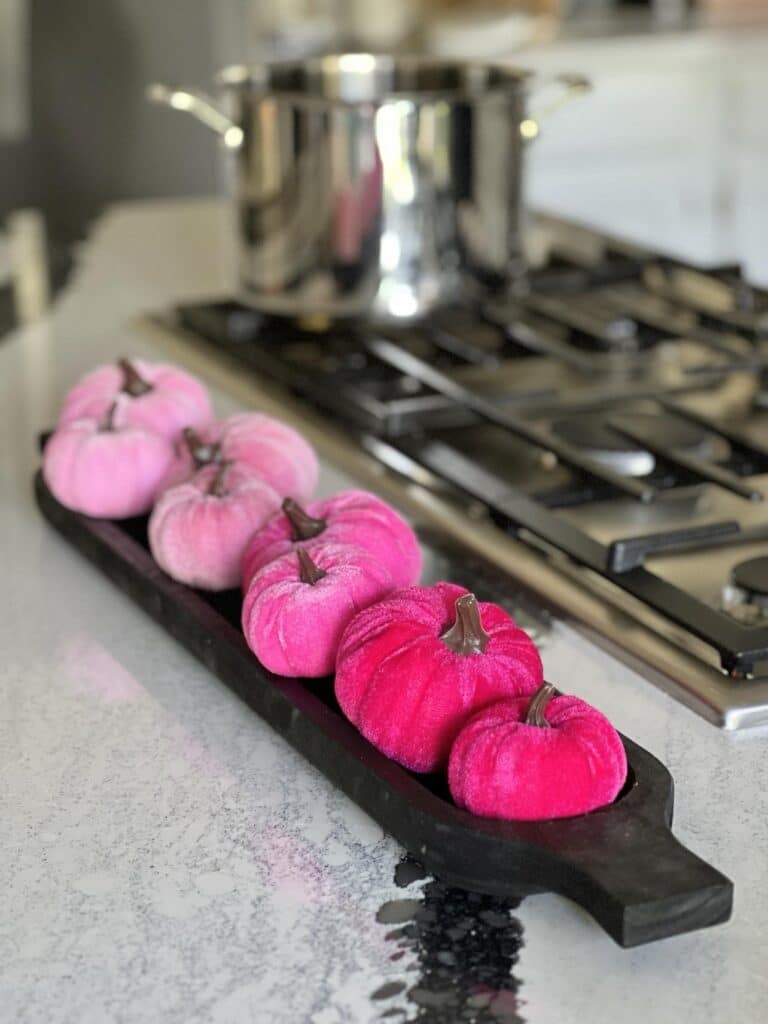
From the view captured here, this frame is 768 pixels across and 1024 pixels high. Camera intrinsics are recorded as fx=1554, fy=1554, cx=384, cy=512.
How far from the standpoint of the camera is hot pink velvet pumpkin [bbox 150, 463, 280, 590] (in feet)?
2.37

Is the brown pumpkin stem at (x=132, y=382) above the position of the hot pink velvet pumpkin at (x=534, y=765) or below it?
above

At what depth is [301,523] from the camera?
678mm

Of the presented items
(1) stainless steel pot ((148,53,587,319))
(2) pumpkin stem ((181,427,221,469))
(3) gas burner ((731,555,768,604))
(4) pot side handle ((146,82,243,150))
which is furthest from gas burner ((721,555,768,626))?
(4) pot side handle ((146,82,243,150))

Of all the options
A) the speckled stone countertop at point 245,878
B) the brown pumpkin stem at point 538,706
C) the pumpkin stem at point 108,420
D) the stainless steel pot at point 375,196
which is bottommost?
the speckled stone countertop at point 245,878

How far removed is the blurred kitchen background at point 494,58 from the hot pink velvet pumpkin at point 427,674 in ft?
3.91

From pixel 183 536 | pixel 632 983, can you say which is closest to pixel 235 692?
pixel 183 536

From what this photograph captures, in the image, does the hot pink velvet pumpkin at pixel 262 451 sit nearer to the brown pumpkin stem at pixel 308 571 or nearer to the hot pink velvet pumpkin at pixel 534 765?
the brown pumpkin stem at pixel 308 571

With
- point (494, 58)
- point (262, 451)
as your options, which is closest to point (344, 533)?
point (262, 451)

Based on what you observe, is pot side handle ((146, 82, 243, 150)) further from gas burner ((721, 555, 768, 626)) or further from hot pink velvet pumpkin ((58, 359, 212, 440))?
gas burner ((721, 555, 768, 626))

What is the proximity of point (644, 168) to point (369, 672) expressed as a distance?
2312mm

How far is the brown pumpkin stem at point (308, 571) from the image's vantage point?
64 cm

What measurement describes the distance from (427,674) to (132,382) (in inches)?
13.4

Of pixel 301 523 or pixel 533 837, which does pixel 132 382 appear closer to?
pixel 301 523

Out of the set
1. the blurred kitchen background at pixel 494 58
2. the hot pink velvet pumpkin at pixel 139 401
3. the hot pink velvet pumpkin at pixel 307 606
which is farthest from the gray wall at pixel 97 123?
the hot pink velvet pumpkin at pixel 307 606
